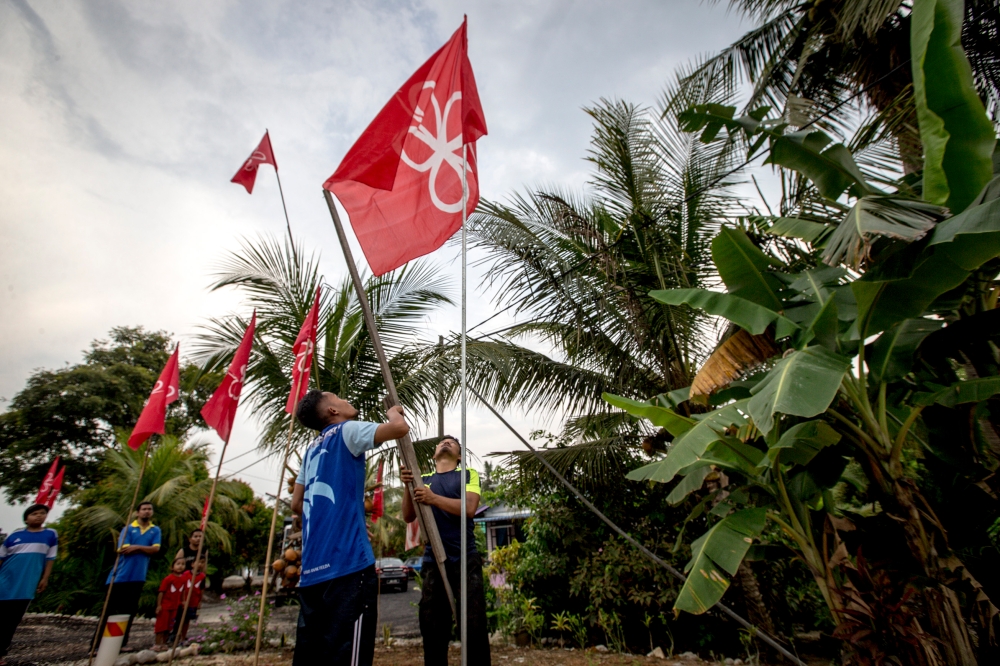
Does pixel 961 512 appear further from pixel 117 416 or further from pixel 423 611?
pixel 117 416

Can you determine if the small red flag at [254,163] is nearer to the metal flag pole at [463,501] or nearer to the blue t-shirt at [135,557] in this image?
the metal flag pole at [463,501]

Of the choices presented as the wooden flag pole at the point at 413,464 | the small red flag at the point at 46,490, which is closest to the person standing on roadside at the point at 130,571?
the wooden flag pole at the point at 413,464

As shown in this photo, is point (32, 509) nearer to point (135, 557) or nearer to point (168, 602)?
point (135, 557)

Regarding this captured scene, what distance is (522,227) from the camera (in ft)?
23.1

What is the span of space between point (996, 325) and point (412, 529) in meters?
4.40

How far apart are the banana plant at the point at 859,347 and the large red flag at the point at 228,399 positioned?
186 inches

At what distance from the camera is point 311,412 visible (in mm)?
2967

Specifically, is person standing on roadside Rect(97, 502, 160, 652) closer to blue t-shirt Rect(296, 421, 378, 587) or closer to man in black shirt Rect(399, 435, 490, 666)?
man in black shirt Rect(399, 435, 490, 666)

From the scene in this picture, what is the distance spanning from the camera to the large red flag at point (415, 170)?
11.4 ft

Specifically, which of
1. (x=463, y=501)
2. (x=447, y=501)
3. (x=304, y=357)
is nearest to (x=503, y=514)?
(x=304, y=357)

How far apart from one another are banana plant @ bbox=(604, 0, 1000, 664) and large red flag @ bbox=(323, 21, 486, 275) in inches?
76.6

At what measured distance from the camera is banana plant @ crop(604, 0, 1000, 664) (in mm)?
3287

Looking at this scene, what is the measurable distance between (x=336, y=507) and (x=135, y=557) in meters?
5.57

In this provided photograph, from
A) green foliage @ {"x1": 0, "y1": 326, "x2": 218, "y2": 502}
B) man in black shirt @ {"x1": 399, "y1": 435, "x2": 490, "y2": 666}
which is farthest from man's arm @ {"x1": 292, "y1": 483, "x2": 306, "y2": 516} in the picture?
green foliage @ {"x1": 0, "y1": 326, "x2": 218, "y2": 502}
